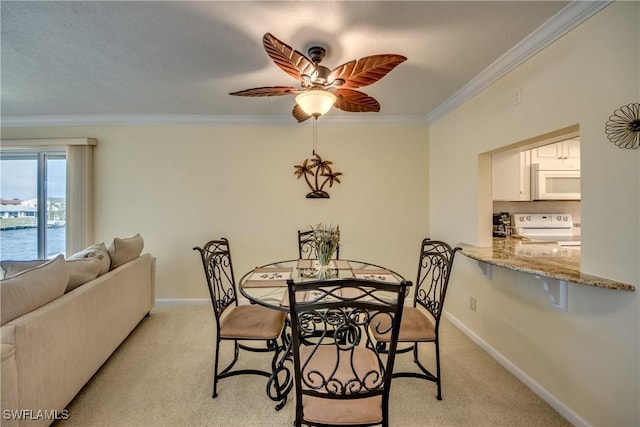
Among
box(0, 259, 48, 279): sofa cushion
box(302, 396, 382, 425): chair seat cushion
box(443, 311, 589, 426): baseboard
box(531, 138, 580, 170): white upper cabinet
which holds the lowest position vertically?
box(443, 311, 589, 426): baseboard

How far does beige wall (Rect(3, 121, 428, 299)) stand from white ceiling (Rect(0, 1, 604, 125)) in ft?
2.00

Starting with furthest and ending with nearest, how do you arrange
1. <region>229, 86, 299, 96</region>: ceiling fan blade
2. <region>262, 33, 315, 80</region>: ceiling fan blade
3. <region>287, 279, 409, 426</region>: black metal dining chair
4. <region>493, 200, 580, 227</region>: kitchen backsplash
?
<region>493, 200, 580, 227</region>: kitchen backsplash
<region>229, 86, 299, 96</region>: ceiling fan blade
<region>262, 33, 315, 80</region>: ceiling fan blade
<region>287, 279, 409, 426</region>: black metal dining chair

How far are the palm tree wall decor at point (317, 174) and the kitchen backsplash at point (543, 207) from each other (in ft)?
7.49

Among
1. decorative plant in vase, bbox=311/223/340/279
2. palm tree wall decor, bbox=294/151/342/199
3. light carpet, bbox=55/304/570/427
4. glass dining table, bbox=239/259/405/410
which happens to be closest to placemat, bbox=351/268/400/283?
glass dining table, bbox=239/259/405/410

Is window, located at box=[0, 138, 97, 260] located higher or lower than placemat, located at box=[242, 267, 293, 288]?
higher

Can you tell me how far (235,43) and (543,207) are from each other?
427cm

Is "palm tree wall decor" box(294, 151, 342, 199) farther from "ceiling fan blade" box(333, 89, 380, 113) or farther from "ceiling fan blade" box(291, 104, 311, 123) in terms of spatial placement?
"ceiling fan blade" box(333, 89, 380, 113)

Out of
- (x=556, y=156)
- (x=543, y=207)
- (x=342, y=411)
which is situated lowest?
(x=342, y=411)

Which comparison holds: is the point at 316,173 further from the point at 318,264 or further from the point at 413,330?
the point at 413,330

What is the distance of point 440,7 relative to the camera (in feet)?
5.23

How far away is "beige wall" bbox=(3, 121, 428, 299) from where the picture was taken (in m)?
3.53

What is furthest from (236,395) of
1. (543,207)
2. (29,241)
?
(543,207)

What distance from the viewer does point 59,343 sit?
159 cm

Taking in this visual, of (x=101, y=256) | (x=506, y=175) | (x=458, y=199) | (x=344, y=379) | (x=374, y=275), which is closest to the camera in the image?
(x=344, y=379)
